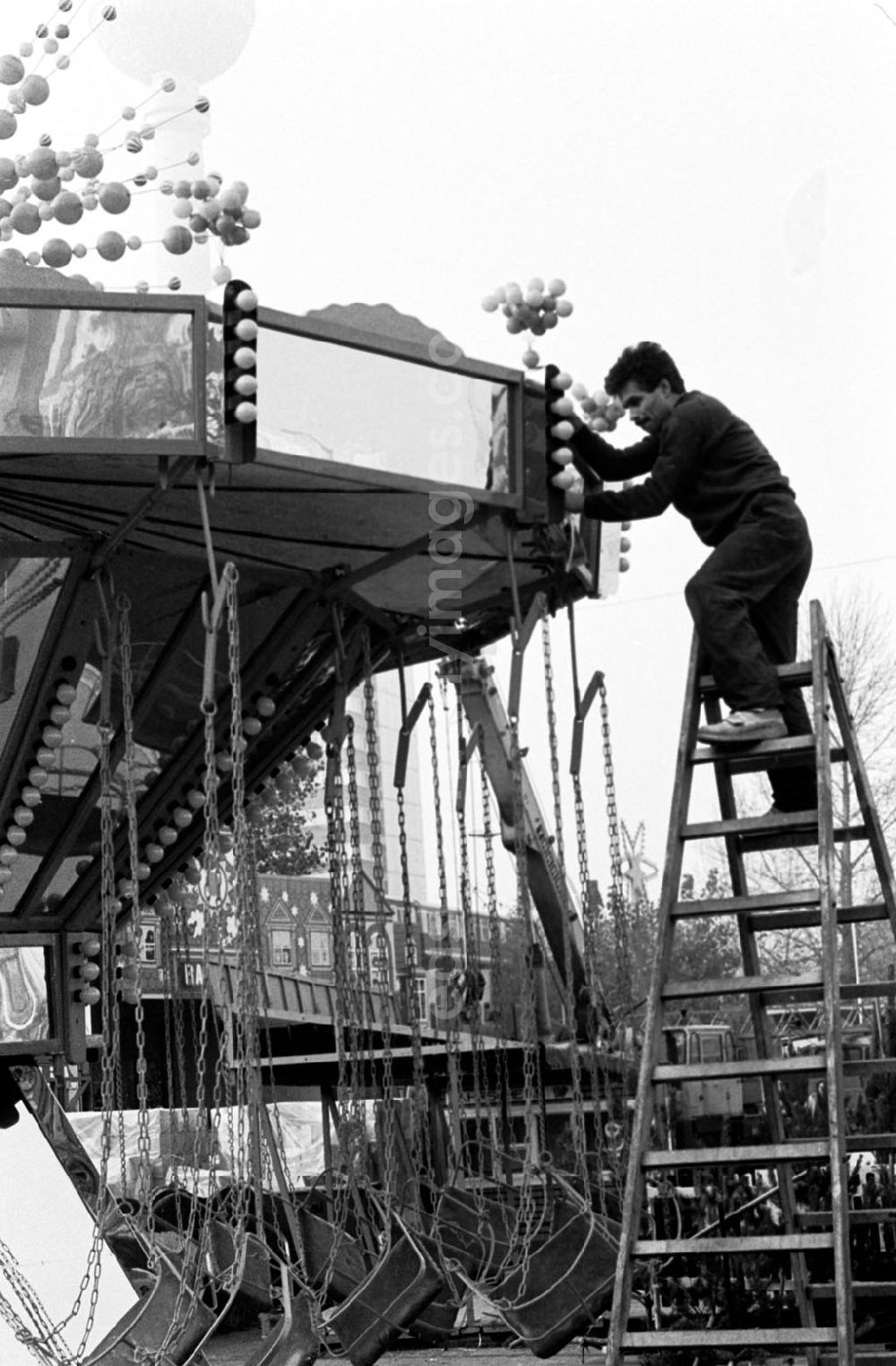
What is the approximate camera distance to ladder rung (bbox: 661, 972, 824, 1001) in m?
5.24

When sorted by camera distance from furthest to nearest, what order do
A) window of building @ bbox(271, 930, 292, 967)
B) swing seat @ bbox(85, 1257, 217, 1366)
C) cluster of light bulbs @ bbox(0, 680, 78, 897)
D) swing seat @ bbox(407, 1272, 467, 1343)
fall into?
window of building @ bbox(271, 930, 292, 967), cluster of light bulbs @ bbox(0, 680, 78, 897), swing seat @ bbox(407, 1272, 467, 1343), swing seat @ bbox(85, 1257, 217, 1366)

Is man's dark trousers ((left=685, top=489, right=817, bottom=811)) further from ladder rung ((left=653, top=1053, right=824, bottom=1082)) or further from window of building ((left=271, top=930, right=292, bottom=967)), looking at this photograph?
window of building ((left=271, top=930, right=292, bottom=967))

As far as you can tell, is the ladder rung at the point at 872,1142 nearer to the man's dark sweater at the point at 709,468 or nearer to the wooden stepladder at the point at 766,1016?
the wooden stepladder at the point at 766,1016

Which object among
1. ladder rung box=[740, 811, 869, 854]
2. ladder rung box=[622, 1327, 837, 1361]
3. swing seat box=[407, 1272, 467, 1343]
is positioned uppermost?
ladder rung box=[740, 811, 869, 854]

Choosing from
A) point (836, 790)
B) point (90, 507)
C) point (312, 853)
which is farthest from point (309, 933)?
point (90, 507)

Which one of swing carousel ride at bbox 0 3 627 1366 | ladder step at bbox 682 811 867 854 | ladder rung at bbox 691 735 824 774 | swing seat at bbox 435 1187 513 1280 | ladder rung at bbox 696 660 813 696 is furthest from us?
swing seat at bbox 435 1187 513 1280

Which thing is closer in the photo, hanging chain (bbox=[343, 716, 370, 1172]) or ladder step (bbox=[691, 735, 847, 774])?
ladder step (bbox=[691, 735, 847, 774])

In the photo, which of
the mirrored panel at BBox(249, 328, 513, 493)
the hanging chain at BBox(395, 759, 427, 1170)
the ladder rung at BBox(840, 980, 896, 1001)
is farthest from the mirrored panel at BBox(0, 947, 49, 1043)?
the ladder rung at BBox(840, 980, 896, 1001)

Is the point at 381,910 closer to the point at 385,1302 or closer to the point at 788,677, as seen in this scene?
the point at 385,1302

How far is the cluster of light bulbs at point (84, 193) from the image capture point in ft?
23.1

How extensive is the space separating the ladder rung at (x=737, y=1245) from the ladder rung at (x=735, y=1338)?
0.69 feet

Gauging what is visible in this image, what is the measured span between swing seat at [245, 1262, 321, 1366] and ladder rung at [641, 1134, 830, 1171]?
2085mm

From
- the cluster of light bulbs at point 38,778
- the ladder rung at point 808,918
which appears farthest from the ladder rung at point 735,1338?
the cluster of light bulbs at point 38,778

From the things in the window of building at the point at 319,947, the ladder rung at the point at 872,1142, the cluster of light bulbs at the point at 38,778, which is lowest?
the ladder rung at the point at 872,1142
